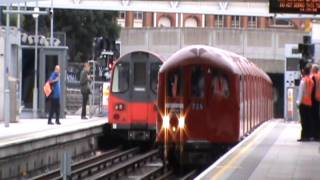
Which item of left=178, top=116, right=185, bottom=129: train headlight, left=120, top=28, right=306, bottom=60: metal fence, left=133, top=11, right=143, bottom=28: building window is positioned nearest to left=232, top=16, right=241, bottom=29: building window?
left=133, top=11, right=143, bottom=28: building window

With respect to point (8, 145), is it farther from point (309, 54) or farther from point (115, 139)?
point (309, 54)

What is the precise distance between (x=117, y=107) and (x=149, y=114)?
3.54 feet

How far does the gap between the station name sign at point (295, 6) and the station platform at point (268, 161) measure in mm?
3345

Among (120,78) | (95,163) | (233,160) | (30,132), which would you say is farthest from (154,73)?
(233,160)

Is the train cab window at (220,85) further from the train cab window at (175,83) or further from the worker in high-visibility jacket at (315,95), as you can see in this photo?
the worker in high-visibility jacket at (315,95)

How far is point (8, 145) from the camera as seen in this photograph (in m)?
18.2

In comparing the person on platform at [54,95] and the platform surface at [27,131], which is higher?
the person on platform at [54,95]

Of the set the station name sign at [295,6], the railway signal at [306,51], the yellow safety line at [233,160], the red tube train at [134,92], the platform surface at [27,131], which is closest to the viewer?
the yellow safety line at [233,160]

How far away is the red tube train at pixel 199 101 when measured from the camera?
20031 millimetres

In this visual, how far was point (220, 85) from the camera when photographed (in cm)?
2012

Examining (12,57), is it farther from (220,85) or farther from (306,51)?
(220,85)

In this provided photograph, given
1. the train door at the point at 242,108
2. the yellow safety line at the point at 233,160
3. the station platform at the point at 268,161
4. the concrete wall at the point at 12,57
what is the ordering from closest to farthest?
the yellow safety line at the point at 233,160 → the station platform at the point at 268,161 → the train door at the point at 242,108 → the concrete wall at the point at 12,57

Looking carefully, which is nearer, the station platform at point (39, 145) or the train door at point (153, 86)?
the station platform at point (39, 145)

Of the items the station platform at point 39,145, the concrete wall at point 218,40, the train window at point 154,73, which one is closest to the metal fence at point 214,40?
the concrete wall at point 218,40
